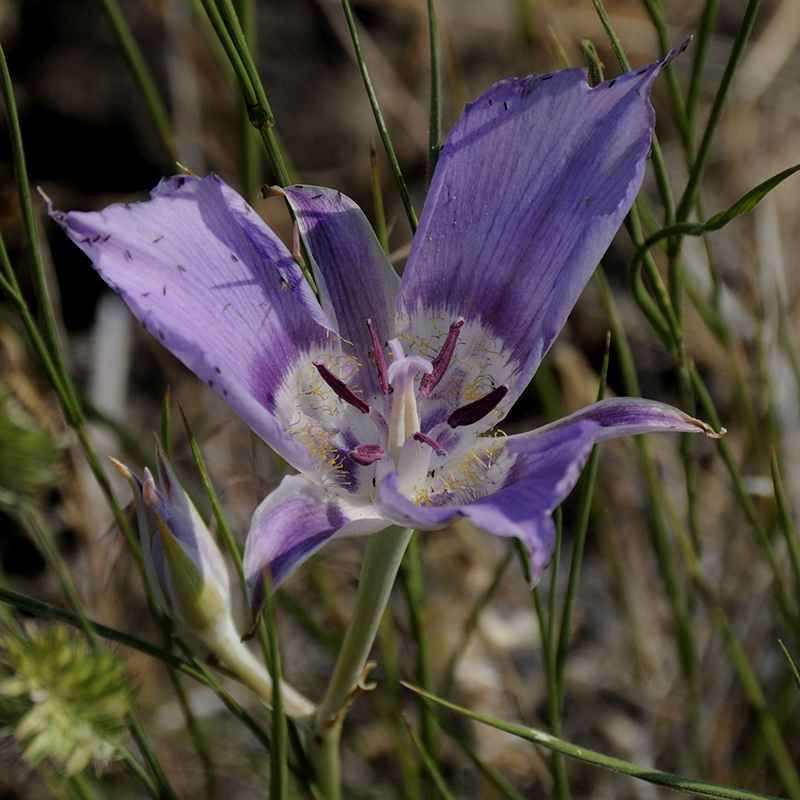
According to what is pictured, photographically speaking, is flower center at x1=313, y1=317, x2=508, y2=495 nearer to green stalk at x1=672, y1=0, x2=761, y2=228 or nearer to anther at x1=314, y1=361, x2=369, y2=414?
anther at x1=314, y1=361, x2=369, y2=414

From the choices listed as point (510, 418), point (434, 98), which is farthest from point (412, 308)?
point (510, 418)

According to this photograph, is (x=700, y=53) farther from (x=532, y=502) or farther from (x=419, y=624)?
(x=419, y=624)

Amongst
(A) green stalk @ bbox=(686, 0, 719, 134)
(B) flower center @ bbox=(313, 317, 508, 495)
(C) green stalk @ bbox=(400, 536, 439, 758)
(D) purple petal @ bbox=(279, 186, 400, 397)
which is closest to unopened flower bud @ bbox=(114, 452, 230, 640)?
(B) flower center @ bbox=(313, 317, 508, 495)

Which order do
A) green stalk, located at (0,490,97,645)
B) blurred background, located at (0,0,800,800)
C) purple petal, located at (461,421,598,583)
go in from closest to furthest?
purple petal, located at (461,421,598,583) → green stalk, located at (0,490,97,645) → blurred background, located at (0,0,800,800)

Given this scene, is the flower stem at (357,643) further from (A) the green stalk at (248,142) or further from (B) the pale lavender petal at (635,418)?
(A) the green stalk at (248,142)

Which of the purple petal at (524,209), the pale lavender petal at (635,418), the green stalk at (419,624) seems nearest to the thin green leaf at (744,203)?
the purple petal at (524,209)
